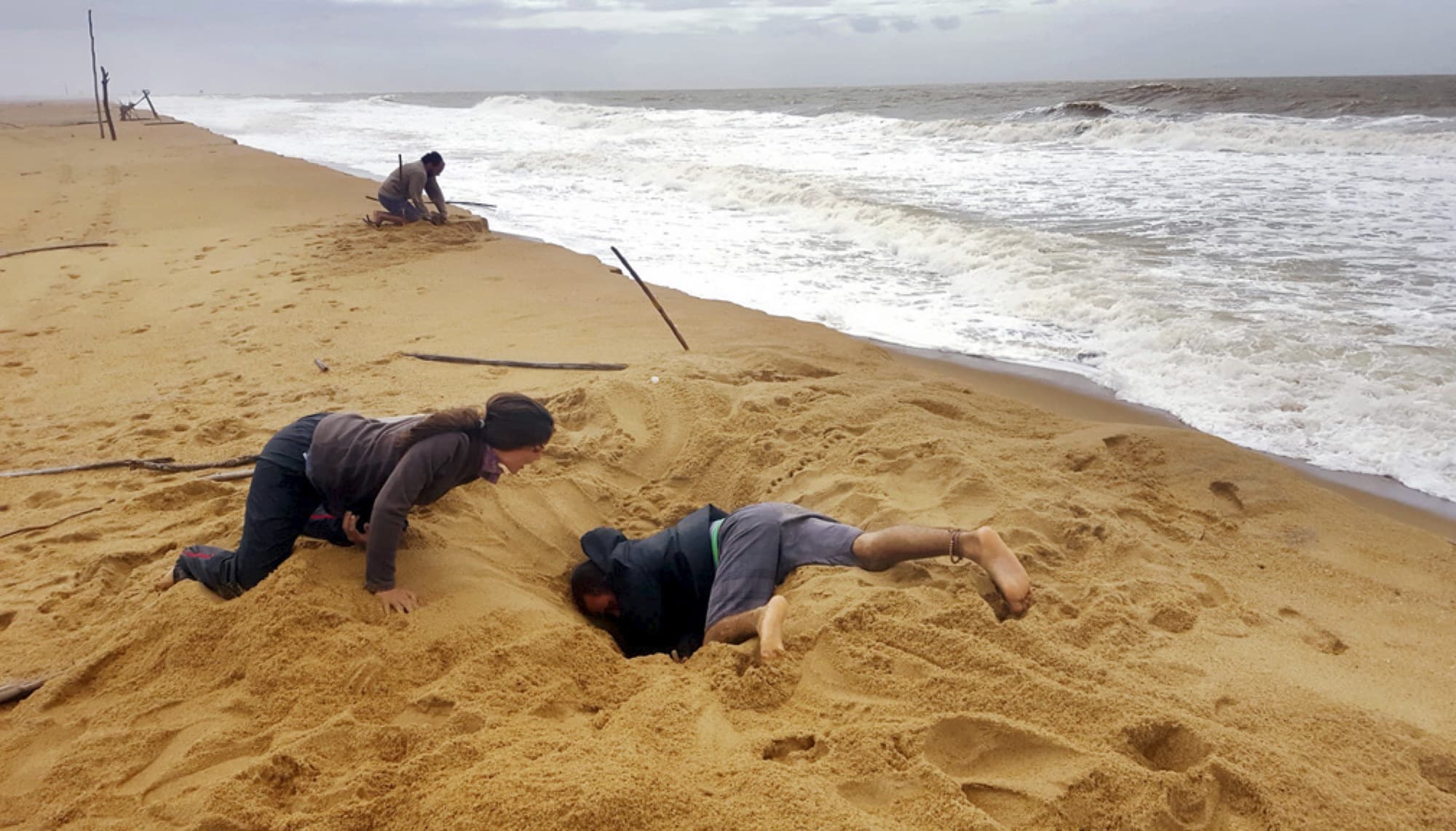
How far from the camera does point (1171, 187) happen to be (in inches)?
498

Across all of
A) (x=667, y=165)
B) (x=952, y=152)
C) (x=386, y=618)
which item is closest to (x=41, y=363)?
(x=386, y=618)

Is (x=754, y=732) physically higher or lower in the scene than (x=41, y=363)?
Result: lower

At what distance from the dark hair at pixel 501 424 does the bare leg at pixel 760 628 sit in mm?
908

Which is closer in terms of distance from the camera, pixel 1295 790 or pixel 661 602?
pixel 1295 790

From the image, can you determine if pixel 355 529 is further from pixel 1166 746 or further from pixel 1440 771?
pixel 1440 771

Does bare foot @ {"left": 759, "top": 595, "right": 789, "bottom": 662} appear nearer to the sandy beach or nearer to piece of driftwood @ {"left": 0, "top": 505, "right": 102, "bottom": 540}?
the sandy beach

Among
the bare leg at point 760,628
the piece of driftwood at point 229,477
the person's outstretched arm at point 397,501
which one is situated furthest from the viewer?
the piece of driftwood at point 229,477

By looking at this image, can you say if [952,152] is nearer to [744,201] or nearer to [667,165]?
[667,165]

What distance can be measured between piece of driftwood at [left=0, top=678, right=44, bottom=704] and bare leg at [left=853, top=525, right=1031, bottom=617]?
2.69 meters

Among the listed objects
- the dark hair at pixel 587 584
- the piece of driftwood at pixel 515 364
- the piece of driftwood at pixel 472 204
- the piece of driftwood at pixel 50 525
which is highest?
the piece of driftwood at pixel 472 204

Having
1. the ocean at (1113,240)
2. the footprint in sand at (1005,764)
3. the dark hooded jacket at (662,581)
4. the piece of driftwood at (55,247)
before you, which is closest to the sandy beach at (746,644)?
the footprint in sand at (1005,764)

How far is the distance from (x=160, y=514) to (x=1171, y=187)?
13.3 metres

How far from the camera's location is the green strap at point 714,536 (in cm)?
341

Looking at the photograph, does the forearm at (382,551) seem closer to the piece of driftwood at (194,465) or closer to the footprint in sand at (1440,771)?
the piece of driftwood at (194,465)
